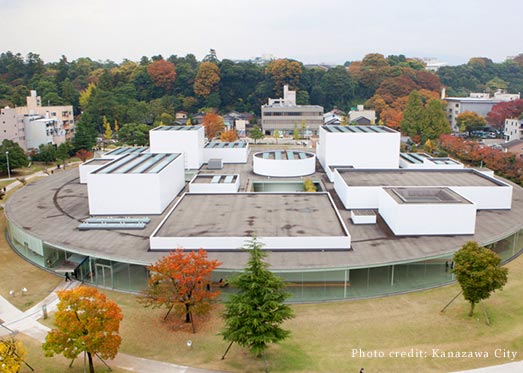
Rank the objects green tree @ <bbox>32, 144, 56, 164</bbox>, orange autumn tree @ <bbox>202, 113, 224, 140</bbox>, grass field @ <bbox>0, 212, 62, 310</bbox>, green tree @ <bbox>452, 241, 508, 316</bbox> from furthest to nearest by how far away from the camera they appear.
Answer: orange autumn tree @ <bbox>202, 113, 224, 140</bbox>, green tree @ <bbox>32, 144, 56, 164</bbox>, grass field @ <bbox>0, 212, 62, 310</bbox>, green tree @ <bbox>452, 241, 508, 316</bbox>

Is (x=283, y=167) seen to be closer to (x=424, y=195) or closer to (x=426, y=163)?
(x=426, y=163)

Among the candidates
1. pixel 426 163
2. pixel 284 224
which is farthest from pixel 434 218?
pixel 426 163

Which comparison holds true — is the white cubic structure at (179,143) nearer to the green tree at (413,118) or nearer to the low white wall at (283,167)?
the low white wall at (283,167)

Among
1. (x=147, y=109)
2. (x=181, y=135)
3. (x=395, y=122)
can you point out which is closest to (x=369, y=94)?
(x=395, y=122)

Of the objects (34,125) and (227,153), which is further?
(34,125)

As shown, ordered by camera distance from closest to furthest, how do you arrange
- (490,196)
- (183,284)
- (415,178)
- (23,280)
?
(183,284) → (23,280) → (490,196) → (415,178)

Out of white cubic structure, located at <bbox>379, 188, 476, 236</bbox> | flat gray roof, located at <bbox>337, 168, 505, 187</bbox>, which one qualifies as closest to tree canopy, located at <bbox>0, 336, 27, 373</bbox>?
white cubic structure, located at <bbox>379, 188, 476, 236</bbox>

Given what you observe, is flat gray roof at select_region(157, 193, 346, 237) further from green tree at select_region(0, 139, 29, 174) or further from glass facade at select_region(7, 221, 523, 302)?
green tree at select_region(0, 139, 29, 174)
